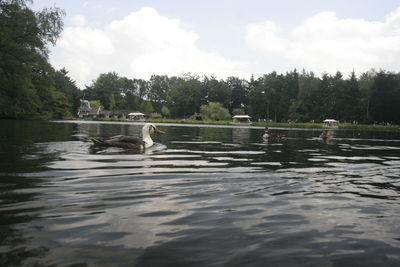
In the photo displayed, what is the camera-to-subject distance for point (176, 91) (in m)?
135

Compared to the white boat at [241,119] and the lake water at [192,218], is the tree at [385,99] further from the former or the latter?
the lake water at [192,218]

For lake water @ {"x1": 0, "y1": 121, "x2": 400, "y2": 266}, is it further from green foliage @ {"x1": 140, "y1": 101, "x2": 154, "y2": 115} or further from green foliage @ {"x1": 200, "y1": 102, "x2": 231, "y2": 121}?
green foliage @ {"x1": 140, "y1": 101, "x2": 154, "y2": 115}

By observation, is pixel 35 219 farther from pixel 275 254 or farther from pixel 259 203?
pixel 259 203

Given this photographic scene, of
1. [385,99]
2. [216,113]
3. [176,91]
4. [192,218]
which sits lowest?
[192,218]

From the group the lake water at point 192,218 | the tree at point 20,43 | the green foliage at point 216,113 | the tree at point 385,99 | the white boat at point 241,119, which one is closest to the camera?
the lake water at point 192,218

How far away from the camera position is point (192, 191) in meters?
6.35

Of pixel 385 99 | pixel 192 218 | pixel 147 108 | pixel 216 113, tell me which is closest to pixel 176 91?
pixel 147 108

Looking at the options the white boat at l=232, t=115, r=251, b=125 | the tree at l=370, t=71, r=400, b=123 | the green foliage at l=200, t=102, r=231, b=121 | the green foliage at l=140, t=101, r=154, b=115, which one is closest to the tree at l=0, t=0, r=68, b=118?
the white boat at l=232, t=115, r=251, b=125

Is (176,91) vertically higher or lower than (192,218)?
higher

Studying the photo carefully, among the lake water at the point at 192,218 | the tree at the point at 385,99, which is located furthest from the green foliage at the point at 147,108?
the lake water at the point at 192,218

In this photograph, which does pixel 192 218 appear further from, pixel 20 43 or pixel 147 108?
pixel 147 108

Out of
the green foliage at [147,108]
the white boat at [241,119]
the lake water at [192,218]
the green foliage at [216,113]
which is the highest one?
the green foliage at [147,108]

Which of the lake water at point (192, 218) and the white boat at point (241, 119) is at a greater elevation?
the white boat at point (241, 119)

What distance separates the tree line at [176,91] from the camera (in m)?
34.0
